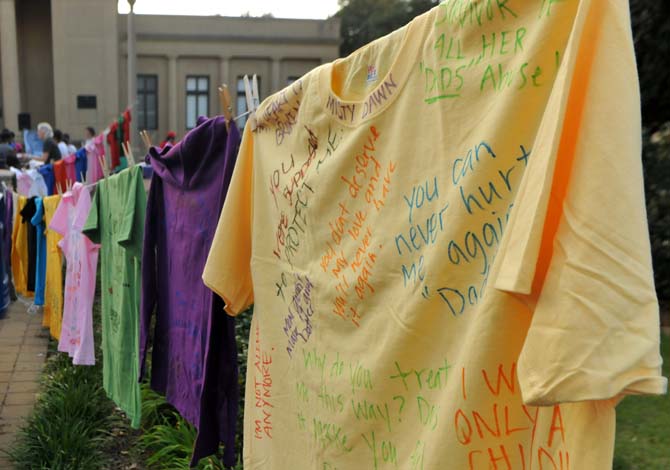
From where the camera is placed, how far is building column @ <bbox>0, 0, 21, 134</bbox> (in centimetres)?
2959

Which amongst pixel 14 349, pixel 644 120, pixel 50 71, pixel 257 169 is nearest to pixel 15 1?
pixel 50 71

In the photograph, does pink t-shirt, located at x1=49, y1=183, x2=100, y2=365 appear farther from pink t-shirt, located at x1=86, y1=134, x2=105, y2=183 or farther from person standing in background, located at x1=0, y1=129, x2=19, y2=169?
person standing in background, located at x1=0, y1=129, x2=19, y2=169

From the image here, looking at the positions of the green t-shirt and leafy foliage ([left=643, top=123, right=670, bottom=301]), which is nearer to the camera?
the green t-shirt

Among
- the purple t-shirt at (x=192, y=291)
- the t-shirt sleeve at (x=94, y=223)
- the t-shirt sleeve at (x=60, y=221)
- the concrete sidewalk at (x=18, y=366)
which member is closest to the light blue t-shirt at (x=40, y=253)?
the concrete sidewalk at (x=18, y=366)

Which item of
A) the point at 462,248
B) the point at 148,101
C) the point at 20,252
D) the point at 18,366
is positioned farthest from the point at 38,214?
the point at 148,101

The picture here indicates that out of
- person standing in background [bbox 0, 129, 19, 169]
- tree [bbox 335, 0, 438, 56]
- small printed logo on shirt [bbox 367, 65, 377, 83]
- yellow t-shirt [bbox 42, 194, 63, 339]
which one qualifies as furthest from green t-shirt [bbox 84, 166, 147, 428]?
tree [bbox 335, 0, 438, 56]

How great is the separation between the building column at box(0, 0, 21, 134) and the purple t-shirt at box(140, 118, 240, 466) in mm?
29468

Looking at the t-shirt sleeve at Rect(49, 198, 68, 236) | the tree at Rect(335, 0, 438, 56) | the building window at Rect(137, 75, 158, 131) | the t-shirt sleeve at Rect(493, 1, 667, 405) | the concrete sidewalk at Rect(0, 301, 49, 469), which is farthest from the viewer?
the building window at Rect(137, 75, 158, 131)

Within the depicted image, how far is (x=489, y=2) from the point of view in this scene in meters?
1.32

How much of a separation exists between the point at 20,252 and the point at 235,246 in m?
5.84

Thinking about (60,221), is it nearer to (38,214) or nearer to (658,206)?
(38,214)

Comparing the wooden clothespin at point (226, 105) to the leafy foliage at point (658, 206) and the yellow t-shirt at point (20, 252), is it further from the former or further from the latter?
the leafy foliage at point (658, 206)

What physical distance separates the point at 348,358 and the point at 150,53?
110ft

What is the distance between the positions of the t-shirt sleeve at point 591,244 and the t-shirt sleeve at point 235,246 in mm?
1495
